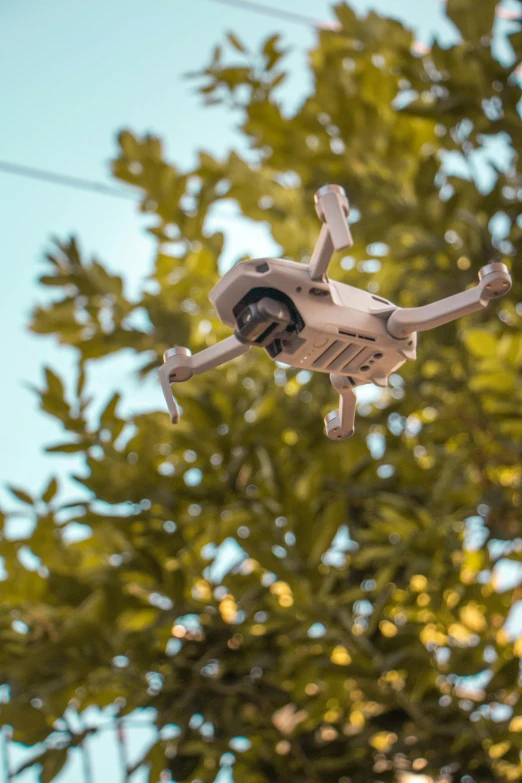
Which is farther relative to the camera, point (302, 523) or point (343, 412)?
point (302, 523)

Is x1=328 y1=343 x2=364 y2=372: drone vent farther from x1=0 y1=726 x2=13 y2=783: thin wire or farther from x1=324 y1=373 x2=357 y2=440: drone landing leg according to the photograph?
x1=0 y1=726 x2=13 y2=783: thin wire

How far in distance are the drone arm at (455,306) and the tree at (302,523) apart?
2.96ft

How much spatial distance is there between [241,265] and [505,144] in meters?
1.51

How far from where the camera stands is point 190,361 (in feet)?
2.81

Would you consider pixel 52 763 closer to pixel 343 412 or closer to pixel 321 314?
pixel 343 412

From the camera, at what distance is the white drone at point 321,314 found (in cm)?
78

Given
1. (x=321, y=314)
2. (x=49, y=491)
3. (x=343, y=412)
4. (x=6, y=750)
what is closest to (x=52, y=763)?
(x=6, y=750)

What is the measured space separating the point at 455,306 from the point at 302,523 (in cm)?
101

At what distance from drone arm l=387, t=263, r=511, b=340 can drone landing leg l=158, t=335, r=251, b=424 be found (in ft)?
0.49

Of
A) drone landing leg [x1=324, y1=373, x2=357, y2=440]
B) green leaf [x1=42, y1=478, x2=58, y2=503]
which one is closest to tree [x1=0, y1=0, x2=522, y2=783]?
green leaf [x1=42, y1=478, x2=58, y2=503]

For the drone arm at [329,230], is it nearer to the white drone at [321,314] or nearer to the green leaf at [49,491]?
the white drone at [321,314]

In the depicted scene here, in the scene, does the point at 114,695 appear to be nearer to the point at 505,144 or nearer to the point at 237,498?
the point at 237,498

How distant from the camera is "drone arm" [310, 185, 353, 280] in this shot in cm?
77

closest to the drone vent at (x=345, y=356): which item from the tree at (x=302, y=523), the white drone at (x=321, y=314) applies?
the white drone at (x=321, y=314)
